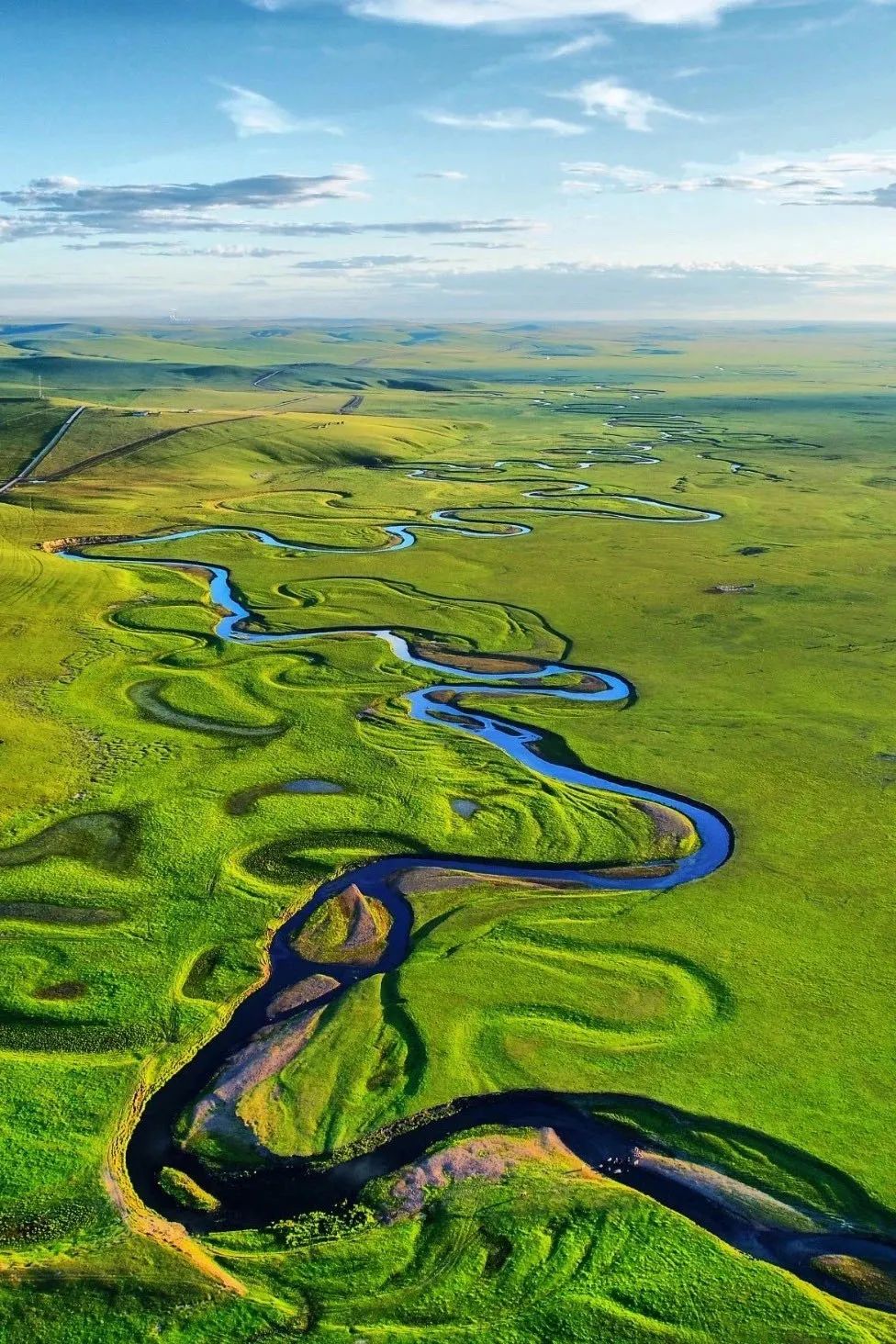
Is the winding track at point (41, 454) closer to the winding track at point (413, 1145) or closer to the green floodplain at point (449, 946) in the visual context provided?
the green floodplain at point (449, 946)

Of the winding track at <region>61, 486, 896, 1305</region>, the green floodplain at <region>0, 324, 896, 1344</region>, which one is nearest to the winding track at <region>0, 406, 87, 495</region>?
the green floodplain at <region>0, 324, 896, 1344</region>

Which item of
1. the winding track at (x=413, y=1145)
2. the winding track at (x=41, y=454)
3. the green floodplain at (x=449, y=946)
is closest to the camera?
the green floodplain at (x=449, y=946)

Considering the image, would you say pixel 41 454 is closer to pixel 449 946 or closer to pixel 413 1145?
pixel 449 946

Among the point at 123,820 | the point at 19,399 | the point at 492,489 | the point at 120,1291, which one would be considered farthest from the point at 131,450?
the point at 120,1291

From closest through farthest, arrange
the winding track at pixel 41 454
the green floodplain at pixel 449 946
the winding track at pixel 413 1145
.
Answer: the green floodplain at pixel 449 946, the winding track at pixel 413 1145, the winding track at pixel 41 454

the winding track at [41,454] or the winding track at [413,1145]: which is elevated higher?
the winding track at [41,454]

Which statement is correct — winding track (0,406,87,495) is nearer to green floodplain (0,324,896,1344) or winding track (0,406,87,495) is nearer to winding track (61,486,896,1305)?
green floodplain (0,324,896,1344)

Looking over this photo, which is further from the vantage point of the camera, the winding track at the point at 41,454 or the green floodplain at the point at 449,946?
the winding track at the point at 41,454

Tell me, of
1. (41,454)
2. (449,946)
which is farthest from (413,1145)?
(41,454)

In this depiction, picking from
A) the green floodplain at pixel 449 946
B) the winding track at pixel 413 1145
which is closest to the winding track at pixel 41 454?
the green floodplain at pixel 449 946
